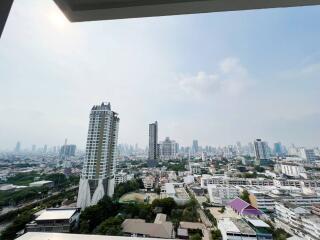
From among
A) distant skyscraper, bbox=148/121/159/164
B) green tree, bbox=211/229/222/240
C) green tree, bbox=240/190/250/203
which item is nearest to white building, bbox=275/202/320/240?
green tree, bbox=240/190/250/203

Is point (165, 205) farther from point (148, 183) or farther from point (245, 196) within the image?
point (148, 183)

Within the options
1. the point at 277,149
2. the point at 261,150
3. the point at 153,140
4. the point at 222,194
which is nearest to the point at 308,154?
the point at 261,150

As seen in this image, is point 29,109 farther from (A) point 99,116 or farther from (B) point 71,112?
(A) point 99,116

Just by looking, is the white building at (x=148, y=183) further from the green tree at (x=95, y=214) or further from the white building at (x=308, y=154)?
the white building at (x=308, y=154)

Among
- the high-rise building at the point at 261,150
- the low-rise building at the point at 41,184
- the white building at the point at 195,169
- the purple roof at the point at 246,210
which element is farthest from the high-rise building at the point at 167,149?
the low-rise building at the point at 41,184

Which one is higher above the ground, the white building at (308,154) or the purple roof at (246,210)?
the white building at (308,154)

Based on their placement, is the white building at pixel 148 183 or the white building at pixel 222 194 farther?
the white building at pixel 148 183
